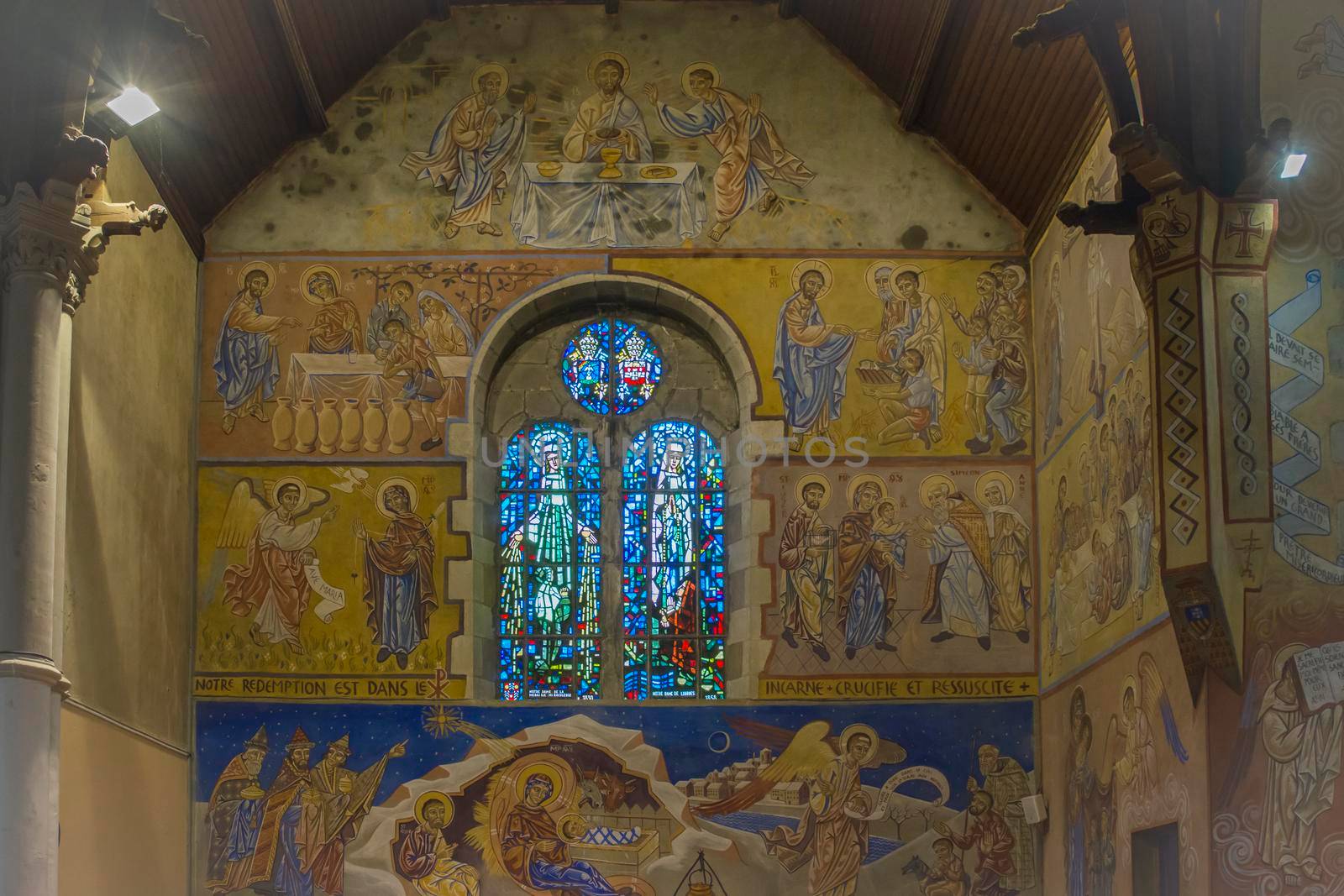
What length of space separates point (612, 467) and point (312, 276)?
269 centimetres

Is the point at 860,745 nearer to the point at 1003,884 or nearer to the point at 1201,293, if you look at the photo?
the point at 1003,884

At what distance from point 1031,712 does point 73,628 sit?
6.70 m

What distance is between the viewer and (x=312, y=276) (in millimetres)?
15211

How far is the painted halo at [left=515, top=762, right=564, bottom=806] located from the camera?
46.9ft

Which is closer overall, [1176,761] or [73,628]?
[1176,761]

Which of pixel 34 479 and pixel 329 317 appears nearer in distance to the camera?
pixel 34 479

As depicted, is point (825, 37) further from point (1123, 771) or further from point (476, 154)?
point (1123, 771)

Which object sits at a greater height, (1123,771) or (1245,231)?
(1245,231)

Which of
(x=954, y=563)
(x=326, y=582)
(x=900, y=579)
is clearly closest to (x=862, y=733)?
(x=900, y=579)

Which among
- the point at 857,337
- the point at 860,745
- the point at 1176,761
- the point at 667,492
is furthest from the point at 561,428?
the point at 1176,761

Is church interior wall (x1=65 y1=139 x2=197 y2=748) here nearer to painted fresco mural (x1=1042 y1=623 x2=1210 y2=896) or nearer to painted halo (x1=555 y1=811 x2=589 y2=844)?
painted halo (x1=555 y1=811 x2=589 y2=844)

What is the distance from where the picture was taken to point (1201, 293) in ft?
33.7

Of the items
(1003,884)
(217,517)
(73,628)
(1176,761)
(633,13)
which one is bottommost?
(1003,884)

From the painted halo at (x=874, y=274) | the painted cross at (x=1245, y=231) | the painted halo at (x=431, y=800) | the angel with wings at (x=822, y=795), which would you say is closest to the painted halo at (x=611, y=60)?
the painted halo at (x=874, y=274)
